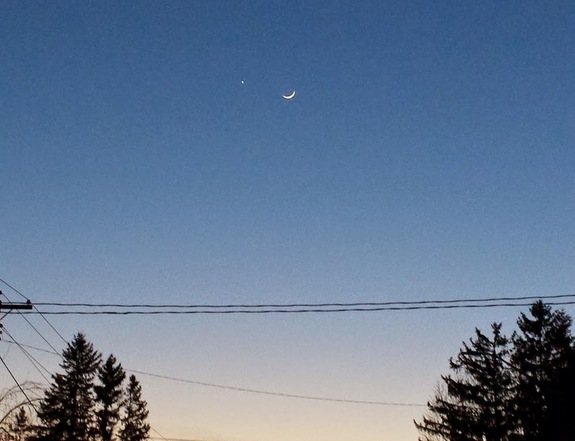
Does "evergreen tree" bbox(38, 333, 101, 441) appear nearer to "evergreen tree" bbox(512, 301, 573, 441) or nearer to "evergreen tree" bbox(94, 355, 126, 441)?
"evergreen tree" bbox(94, 355, 126, 441)

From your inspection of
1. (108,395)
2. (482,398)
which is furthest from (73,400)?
(482,398)

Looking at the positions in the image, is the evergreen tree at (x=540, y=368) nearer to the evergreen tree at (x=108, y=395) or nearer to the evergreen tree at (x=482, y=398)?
the evergreen tree at (x=482, y=398)

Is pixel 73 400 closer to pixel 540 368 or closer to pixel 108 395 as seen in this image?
pixel 108 395

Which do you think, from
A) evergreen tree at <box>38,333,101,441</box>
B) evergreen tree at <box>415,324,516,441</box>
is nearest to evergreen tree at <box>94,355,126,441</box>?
evergreen tree at <box>38,333,101,441</box>

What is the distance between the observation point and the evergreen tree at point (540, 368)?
35906mm

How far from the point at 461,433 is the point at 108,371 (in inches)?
1479

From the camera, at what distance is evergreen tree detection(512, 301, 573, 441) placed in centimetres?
3591

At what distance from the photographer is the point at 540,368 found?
42406 mm

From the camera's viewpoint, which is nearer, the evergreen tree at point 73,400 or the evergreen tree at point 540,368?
the evergreen tree at point 540,368

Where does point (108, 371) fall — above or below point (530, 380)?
above

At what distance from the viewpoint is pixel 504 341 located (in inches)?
1781

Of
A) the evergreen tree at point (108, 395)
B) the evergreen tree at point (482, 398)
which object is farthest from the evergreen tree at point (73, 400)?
the evergreen tree at point (482, 398)

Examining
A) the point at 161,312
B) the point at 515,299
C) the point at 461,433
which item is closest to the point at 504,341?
the point at 461,433

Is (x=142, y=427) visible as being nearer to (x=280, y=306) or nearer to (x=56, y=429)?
(x=56, y=429)
